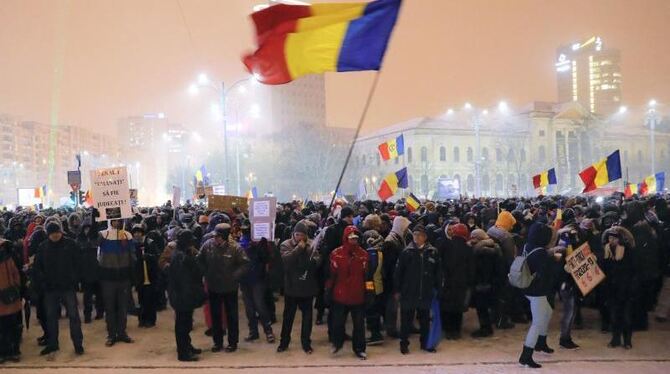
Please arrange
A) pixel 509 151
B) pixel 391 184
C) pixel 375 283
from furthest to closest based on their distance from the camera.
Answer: pixel 509 151 < pixel 391 184 < pixel 375 283

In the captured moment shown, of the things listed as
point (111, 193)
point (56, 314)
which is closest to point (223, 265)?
point (56, 314)

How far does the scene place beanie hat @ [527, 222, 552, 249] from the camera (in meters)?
7.88

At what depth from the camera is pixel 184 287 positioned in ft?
27.3

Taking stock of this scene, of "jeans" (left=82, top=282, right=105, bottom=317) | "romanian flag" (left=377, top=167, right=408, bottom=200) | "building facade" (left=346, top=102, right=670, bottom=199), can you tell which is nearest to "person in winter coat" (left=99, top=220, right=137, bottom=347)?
"jeans" (left=82, top=282, right=105, bottom=317)

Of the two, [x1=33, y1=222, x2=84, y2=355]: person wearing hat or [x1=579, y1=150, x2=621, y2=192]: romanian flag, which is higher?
[x1=579, y1=150, x2=621, y2=192]: romanian flag

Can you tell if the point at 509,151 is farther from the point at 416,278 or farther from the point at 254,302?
the point at 416,278

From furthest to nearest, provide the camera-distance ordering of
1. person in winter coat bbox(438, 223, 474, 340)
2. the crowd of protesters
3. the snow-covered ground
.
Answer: person in winter coat bbox(438, 223, 474, 340), the crowd of protesters, the snow-covered ground

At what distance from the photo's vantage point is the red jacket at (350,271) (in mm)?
8234

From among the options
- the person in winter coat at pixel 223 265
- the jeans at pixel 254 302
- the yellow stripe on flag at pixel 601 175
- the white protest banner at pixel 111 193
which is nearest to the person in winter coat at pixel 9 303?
the white protest banner at pixel 111 193

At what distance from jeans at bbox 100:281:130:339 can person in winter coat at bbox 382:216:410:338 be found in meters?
3.99

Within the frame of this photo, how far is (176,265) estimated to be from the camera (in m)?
8.33

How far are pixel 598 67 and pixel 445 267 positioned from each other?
696ft

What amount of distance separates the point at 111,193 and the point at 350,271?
447 cm

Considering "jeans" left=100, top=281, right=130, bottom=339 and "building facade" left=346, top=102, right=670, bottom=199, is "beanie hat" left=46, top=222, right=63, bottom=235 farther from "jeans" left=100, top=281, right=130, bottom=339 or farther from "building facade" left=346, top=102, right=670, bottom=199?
"building facade" left=346, top=102, right=670, bottom=199
